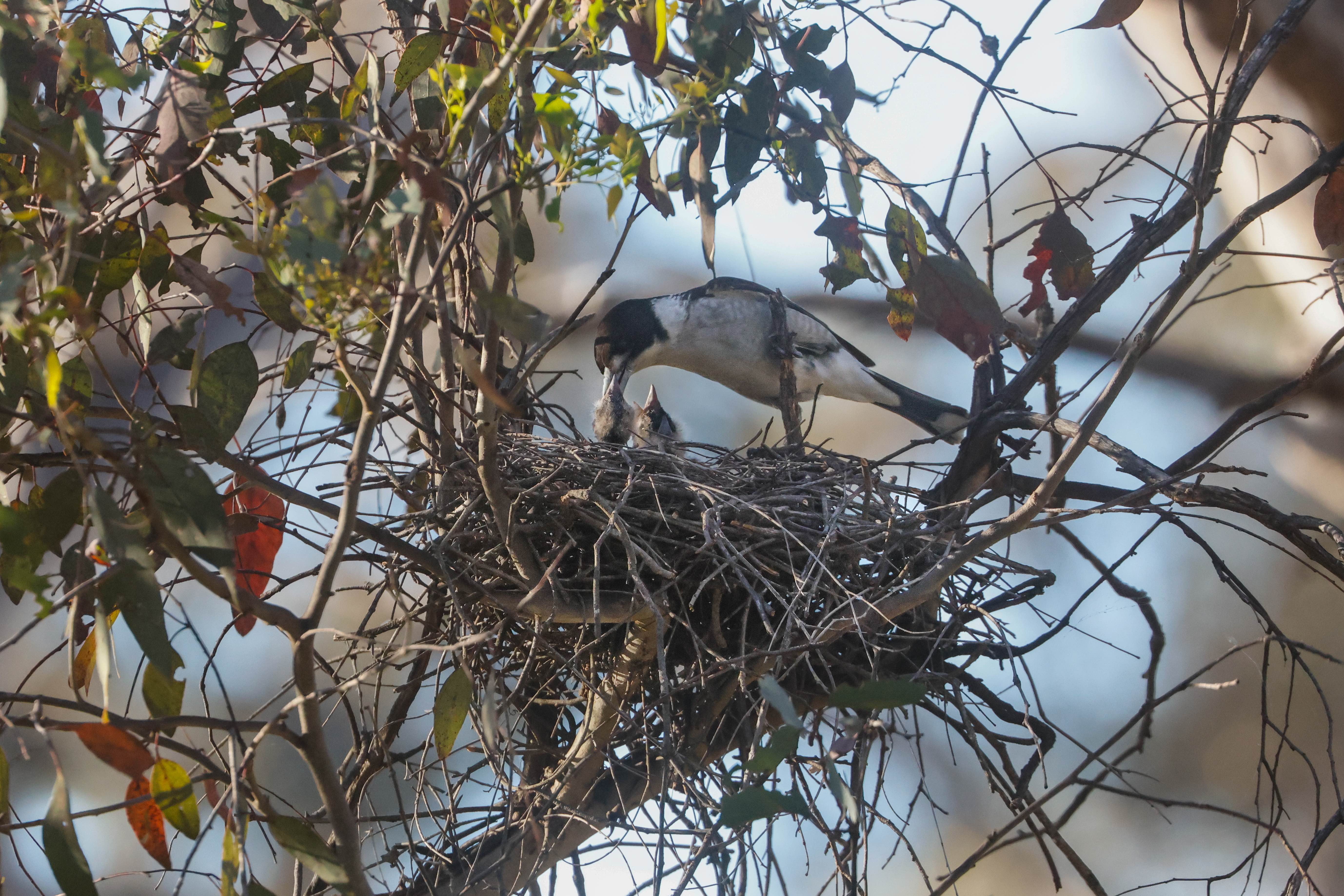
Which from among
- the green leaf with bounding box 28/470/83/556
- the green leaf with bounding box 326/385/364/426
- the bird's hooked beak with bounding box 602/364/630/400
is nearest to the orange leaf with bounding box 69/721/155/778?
the green leaf with bounding box 28/470/83/556

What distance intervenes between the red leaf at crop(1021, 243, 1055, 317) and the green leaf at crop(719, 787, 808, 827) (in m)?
0.94

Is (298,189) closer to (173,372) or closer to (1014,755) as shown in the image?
(173,372)

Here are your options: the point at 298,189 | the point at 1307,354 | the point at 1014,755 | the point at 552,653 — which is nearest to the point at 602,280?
the point at 298,189

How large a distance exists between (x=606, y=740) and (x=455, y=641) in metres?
0.22

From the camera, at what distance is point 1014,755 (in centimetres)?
430

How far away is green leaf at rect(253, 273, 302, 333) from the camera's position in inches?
37.4

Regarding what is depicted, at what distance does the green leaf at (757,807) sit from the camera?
704 millimetres

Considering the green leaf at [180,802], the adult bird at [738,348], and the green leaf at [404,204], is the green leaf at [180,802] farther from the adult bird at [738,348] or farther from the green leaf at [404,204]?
the adult bird at [738,348]

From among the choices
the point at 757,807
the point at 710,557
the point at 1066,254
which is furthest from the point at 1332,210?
the point at 757,807

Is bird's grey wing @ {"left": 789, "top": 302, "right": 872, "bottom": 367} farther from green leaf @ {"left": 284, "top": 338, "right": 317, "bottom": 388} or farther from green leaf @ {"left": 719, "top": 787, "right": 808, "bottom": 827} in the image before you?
green leaf @ {"left": 719, "top": 787, "right": 808, "bottom": 827}

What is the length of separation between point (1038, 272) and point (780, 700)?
37.0 inches

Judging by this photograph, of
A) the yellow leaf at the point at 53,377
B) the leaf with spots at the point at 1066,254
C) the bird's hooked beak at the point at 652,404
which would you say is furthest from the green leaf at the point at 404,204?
the bird's hooked beak at the point at 652,404

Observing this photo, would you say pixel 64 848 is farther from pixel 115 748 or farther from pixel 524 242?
pixel 524 242

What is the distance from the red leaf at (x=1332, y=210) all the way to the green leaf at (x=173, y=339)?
53.2 inches
